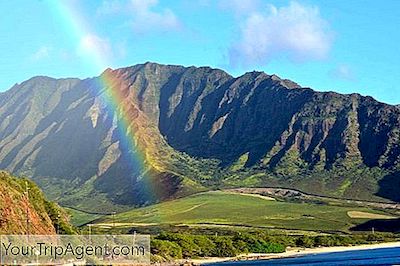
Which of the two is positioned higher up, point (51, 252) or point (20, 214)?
point (20, 214)

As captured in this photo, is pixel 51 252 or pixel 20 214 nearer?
pixel 51 252

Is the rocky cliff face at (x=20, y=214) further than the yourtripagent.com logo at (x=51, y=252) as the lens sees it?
Yes

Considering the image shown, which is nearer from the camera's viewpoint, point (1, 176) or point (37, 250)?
point (37, 250)

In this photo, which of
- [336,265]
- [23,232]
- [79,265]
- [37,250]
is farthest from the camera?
[336,265]

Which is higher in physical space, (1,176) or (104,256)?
(1,176)

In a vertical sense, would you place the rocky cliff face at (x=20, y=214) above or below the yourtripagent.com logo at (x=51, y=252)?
above

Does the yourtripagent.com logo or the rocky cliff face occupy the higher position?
the rocky cliff face

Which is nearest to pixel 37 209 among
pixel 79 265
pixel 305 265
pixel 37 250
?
pixel 37 250

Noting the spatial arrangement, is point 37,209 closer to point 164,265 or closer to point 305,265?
point 164,265

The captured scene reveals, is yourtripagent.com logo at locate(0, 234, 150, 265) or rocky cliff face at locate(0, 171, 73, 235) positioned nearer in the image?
yourtripagent.com logo at locate(0, 234, 150, 265)

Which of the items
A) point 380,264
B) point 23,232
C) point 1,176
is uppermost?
point 1,176

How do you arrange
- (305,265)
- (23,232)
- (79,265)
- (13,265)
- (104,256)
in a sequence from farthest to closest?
(305,265) → (104,256) → (23,232) → (79,265) → (13,265)

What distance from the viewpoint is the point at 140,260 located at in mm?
189750

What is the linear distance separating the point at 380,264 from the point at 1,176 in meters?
108
